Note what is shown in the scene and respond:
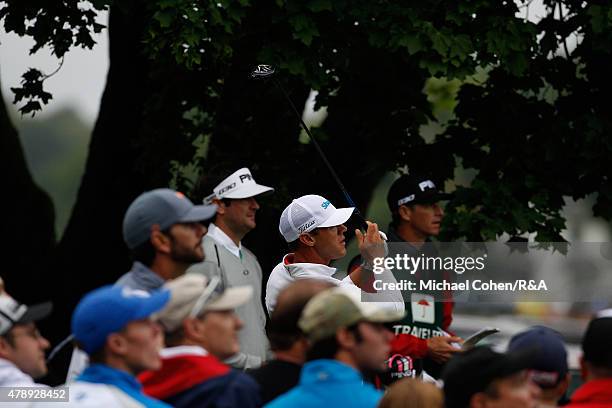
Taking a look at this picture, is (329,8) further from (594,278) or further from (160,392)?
(160,392)

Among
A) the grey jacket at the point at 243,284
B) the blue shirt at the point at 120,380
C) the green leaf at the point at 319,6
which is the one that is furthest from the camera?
the green leaf at the point at 319,6

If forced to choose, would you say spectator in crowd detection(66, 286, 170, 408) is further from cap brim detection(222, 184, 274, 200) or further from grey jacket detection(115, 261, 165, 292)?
cap brim detection(222, 184, 274, 200)

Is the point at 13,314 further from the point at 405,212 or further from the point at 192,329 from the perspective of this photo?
the point at 405,212

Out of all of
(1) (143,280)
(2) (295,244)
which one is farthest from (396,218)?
(1) (143,280)

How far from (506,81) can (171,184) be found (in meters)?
3.08

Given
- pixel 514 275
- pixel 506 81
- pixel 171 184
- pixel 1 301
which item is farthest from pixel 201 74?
pixel 1 301

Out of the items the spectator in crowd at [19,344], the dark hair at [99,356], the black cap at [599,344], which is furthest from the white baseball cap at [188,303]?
the black cap at [599,344]

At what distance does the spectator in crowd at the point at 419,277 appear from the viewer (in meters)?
8.56

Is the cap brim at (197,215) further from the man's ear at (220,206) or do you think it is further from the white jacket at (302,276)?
the white jacket at (302,276)

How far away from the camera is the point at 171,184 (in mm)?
12945

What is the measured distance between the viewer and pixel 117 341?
220 inches

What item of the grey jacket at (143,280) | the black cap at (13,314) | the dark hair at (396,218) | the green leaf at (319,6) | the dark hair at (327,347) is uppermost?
the green leaf at (319,6)

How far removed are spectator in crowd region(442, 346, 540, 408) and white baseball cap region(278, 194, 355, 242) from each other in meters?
2.89

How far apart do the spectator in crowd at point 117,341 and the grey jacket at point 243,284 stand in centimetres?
198
